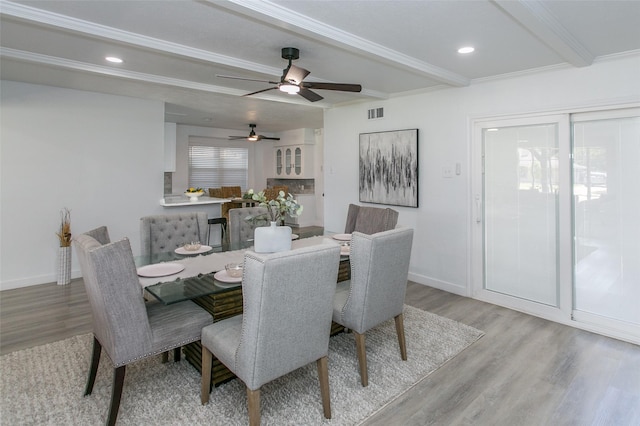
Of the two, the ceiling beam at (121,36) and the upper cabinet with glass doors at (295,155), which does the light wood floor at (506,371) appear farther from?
the upper cabinet with glass doors at (295,155)

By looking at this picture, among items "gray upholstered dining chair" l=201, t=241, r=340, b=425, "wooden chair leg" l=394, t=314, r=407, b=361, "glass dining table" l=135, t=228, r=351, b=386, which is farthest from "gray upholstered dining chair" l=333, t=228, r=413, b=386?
"glass dining table" l=135, t=228, r=351, b=386

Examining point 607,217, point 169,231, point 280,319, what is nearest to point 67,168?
point 169,231

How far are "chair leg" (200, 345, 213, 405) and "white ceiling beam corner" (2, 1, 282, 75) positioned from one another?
2266 mm

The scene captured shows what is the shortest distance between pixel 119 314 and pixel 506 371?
252 cm

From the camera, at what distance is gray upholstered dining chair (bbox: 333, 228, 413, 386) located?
2.30 meters

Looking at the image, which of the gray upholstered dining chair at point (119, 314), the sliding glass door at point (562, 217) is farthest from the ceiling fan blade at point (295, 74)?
the sliding glass door at point (562, 217)

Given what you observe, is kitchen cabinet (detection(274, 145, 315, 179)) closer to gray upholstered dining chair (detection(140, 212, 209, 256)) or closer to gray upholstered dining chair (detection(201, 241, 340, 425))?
gray upholstered dining chair (detection(140, 212, 209, 256))

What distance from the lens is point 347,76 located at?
12.7ft

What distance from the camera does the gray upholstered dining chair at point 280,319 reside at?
1.70m

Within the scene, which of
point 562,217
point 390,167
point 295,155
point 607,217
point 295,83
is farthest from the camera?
point 295,155

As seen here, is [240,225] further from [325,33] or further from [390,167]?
[390,167]

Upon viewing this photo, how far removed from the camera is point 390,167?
4.77 meters

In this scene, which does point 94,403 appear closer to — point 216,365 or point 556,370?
point 216,365

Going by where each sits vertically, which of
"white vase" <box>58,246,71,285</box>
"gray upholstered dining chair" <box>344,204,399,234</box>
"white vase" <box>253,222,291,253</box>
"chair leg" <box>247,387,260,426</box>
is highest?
"gray upholstered dining chair" <box>344,204,399,234</box>
